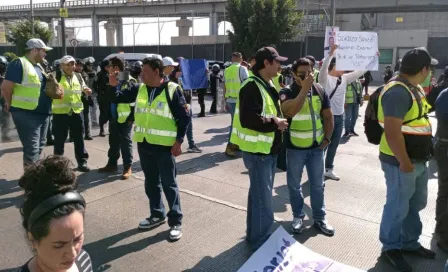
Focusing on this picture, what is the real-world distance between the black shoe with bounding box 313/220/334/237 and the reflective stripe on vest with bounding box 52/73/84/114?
13.2 ft

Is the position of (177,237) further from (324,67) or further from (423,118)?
(324,67)

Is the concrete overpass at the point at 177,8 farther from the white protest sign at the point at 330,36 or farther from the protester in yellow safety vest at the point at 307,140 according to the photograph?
the protester in yellow safety vest at the point at 307,140

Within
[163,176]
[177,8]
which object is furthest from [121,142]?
[177,8]

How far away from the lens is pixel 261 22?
29234 millimetres

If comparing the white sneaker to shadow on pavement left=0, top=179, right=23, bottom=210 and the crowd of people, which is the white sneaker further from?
shadow on pavement left=0, top=179, right=23, bottom=210

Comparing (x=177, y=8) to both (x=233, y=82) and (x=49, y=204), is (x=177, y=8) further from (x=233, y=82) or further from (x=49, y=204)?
(x=49, y=204)

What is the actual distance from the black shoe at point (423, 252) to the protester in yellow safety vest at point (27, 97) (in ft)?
14.8

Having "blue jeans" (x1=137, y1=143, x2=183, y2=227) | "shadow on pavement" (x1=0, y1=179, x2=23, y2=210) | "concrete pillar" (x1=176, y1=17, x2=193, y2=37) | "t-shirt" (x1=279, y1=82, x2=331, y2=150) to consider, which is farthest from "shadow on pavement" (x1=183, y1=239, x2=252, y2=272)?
"concrete pillar" (x1=176, y1=17, x2=193, y2=37)

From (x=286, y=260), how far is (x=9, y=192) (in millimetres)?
3899

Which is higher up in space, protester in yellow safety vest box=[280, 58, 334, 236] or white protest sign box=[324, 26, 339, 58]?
white protest sign box=[324, 26, 339, 58]

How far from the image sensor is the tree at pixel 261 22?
29.1 meters

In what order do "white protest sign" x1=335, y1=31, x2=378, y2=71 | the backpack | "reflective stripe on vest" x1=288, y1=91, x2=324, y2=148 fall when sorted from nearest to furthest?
the backpack, "reflective stripe on vest" x1=288, y1=91, x2=324, y2=148, "white protest sign" x1=335, y1=31, x2=378, y2=71

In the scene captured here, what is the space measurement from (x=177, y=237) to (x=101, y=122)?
18.9 feet

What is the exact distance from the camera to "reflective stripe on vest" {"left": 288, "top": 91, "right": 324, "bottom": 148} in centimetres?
400
